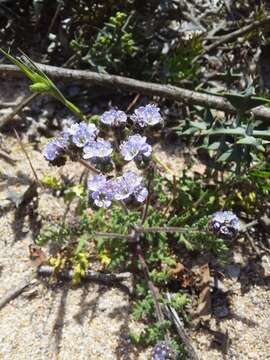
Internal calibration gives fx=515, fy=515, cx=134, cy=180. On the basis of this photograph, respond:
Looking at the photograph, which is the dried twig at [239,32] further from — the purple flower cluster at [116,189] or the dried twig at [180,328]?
the dried twig at [180,328]

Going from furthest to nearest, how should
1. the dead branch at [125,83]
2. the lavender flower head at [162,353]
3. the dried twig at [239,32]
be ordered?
the dried twig at [239,32]
the dead branch at [125,83]
the lavender flower head at [162,353]

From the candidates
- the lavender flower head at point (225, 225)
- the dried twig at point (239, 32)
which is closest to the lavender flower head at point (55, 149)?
the lavender flower head at point (225, 225)

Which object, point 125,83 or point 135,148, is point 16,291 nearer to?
point 135,148

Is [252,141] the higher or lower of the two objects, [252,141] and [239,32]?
the lower

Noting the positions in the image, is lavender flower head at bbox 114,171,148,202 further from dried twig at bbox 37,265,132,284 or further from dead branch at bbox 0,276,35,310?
dead branch at bbox 0,276,35,310

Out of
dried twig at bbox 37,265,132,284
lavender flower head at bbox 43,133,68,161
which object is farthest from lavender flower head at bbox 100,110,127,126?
dried twig at bbox 37,265,132,284

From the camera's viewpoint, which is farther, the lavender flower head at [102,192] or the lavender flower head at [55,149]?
the lavender flower head at [55,149]

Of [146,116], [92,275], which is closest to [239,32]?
[146,116]

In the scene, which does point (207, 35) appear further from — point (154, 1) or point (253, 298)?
point (253, 298)
